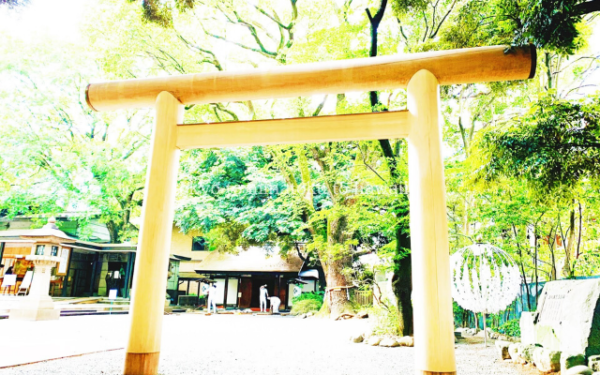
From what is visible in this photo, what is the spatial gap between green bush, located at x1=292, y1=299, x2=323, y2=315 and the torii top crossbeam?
12.4m

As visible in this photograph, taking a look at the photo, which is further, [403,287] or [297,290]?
[297,290]

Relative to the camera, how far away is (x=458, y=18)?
661 cm

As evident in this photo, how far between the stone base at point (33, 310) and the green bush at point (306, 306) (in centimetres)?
826

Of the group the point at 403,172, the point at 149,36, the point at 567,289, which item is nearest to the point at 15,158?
the point at 149,36

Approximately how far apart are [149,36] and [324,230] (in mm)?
8441

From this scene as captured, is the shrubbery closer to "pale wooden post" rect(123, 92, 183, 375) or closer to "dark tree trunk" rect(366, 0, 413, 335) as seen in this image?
"dark tree trunk" rect(366, 0, 413, 335)

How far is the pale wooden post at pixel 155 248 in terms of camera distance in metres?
3.16

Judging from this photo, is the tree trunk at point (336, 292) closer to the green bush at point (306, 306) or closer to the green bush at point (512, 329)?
the green bush at point (306, 306)

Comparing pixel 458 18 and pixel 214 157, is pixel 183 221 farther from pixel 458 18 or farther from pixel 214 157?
pixel 458 18

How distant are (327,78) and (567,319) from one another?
421cm

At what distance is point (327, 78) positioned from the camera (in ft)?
11.2

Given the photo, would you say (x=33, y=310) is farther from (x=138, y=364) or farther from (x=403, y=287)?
(x=403, y=287)

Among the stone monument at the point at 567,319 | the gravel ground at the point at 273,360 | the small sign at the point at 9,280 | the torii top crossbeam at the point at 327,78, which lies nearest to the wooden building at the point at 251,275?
the small sign at the point at 9,280

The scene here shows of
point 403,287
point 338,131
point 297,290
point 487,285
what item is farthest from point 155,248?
point 297,290
